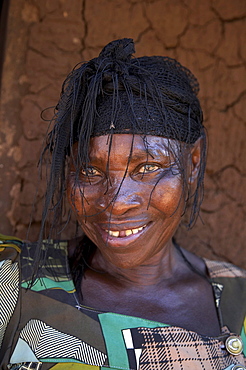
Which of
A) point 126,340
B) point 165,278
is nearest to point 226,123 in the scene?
point 165,278

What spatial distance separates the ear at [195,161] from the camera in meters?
1.74

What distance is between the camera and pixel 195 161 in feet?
5.89

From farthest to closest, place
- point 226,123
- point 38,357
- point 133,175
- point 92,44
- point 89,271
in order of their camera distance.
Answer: point 226,123 < point 92,44 < point 89,271 < point 133,175 < point 38,357

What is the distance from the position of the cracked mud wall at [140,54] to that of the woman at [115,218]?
0.77 metres

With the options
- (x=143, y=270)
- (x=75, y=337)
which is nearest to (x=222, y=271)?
(x=143, y=270)

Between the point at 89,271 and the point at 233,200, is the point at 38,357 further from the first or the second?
the point at 233,200

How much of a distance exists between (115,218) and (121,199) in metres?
0.08

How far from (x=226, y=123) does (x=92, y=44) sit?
3.01ft

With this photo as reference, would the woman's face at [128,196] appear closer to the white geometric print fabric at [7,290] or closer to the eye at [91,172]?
the eye at [91,172]

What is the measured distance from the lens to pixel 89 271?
180 cm

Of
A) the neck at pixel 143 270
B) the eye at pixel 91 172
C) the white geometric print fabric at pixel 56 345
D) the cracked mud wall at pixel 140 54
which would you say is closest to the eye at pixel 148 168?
the eye at pixel 91 172

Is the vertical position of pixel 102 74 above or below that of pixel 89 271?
above

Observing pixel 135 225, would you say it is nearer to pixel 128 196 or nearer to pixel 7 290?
pixel 128 196

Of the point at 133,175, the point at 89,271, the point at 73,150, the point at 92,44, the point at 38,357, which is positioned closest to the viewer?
the point at 38,357
